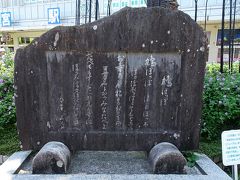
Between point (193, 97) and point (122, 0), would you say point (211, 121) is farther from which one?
point (122, 0)

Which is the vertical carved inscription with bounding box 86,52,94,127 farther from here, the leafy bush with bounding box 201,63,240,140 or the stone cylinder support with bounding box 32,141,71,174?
the leafy bush with bounding box 201,63,240,140

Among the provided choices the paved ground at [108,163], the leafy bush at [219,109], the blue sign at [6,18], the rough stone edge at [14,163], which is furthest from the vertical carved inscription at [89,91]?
the blue sign at [6,18]

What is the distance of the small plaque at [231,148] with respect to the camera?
2760 millimetres

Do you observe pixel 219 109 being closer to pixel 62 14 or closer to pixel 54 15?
pixel 54 15

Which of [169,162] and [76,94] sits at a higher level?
[76,94]

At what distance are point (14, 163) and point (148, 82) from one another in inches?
74.8

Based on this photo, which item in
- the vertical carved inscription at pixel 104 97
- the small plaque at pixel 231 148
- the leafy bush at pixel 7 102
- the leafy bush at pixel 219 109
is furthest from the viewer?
the leafy bush at pixel 7 102

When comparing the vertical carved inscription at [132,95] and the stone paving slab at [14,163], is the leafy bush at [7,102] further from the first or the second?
the vertical carved inscription at [132,95]

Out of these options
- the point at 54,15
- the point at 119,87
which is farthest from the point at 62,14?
the point at 119,87

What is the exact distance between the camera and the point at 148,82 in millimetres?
3355

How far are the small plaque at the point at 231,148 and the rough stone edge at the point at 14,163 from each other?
230 centimetres

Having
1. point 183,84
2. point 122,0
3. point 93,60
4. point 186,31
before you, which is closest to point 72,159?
point 93,60

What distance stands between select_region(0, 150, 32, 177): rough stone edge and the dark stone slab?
0.51 feet

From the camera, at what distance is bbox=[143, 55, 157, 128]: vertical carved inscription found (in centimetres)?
331
